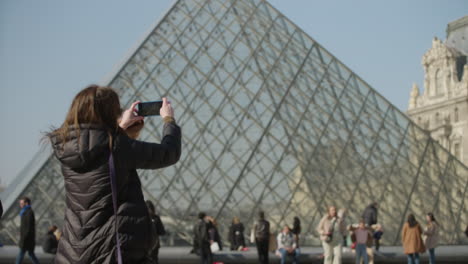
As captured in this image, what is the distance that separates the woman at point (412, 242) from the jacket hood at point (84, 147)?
8912mm

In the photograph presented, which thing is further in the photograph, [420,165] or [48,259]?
[420,165]

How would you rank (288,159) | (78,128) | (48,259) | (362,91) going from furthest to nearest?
1. (362,91)
2. (288,159)
3. (48,259)
4. (78,128)

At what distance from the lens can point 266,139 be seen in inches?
658

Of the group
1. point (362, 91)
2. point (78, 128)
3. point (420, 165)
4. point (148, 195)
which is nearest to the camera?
point (78, 128)

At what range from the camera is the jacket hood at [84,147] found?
2.04m

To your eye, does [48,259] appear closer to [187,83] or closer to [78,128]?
[187,83]

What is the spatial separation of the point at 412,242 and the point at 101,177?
9.09 metres

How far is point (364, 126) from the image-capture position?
59.3 feet

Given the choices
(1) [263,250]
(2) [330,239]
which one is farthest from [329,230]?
(1) [263,250]

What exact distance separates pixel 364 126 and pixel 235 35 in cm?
471

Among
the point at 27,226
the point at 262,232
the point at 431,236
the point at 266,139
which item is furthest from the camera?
the point at 266,139

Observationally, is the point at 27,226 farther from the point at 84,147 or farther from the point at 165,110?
the point at 84,147

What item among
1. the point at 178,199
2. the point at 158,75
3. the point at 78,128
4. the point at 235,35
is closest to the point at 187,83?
the point at 158,75

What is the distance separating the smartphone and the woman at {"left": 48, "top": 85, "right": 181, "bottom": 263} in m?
0.16
